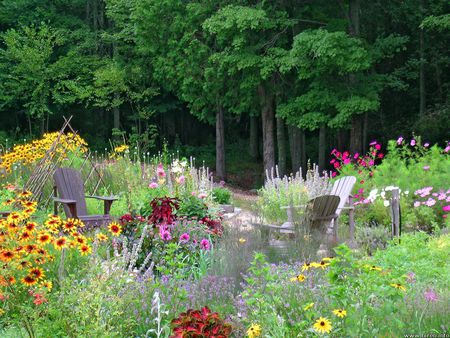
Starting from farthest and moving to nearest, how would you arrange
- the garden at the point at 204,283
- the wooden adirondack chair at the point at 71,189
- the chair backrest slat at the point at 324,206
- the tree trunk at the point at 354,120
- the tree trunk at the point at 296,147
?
the tree trunk at the point at 296,147
the tree trunk at the point at 354,120
the wooden adirondack chair at the point at 71,189
the chair backrest slat at the point at 324,206
the garden at the point at 204,283

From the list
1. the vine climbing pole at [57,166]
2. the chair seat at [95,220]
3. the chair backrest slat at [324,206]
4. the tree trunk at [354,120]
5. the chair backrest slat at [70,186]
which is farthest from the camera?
the tree trunk at [354,120]

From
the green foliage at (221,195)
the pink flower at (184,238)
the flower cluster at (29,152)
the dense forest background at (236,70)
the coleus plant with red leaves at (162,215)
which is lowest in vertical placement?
the green foliage at (221,195)

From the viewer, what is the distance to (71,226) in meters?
3.68

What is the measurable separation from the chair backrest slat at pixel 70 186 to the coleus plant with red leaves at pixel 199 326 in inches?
190

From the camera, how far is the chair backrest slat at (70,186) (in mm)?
7606

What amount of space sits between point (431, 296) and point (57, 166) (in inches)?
253

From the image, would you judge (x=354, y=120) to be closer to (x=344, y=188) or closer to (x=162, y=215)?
(x=344, y=188)

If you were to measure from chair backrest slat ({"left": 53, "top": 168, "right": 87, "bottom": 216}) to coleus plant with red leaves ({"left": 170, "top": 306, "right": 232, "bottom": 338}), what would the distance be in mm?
4831

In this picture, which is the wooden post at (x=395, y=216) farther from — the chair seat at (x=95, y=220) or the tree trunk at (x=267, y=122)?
the tree trunk at (x=267, y=122)

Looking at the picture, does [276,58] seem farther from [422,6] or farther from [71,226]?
[71,226]

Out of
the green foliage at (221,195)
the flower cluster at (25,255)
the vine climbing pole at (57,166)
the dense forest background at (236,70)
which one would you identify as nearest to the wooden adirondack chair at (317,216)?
the flower cluster at (25,255)

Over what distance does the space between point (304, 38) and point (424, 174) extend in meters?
5.94

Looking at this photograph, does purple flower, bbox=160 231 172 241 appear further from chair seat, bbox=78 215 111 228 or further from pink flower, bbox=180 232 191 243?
chair seat, bbox=78 215 111 228

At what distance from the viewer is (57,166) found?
29.7 ft
